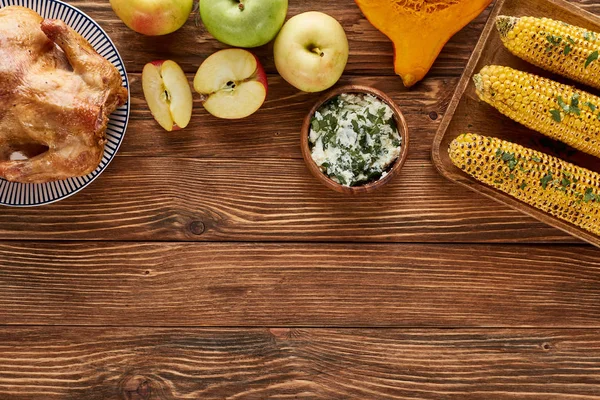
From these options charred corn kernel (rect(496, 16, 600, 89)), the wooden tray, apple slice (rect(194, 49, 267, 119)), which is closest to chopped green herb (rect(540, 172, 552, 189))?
the wooden tray

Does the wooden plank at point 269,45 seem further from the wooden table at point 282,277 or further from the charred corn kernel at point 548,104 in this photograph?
the charred corn kernel at point 548,104

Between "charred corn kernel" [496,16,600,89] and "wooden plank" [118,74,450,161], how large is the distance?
0.67 ft

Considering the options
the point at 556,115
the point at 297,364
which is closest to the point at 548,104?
the point at 556,115

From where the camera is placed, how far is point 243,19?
4.21 feet

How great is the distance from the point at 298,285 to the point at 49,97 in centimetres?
72

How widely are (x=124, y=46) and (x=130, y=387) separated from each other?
2.76 ft

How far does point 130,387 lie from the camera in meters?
1.49

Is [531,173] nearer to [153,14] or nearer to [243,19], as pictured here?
[243,19]

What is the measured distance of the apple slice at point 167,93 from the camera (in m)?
1.38

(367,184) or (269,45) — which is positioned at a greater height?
(269,45)

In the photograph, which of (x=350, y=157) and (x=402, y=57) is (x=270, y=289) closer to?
(x=350, y=157)

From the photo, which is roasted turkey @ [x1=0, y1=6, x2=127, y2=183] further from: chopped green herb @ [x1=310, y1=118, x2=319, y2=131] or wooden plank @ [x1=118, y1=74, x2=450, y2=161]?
chopped green herb @ [x1=310, y1=118, x2=319, y2=131]

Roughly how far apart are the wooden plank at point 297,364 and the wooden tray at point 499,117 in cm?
34

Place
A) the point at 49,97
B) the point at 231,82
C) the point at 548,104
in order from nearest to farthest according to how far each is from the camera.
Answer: the point at 49,97
the point at 548,104
the point at 231,82
